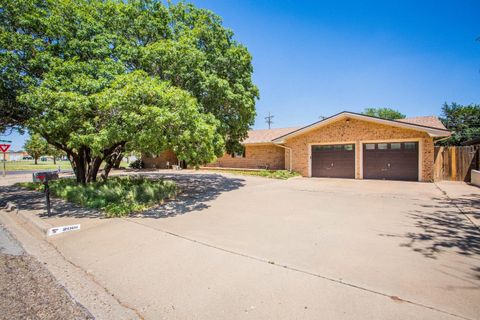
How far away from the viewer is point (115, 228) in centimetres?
591

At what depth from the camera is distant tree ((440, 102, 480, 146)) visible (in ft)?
89.6

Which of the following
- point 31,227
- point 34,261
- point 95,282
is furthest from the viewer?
point 31,227

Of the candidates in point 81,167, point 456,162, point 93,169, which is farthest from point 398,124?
point 81,167

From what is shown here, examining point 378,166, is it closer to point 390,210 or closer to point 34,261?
point 390,210

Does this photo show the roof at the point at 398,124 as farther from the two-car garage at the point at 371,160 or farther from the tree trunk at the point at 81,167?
the tree trunk at the point at 81,167

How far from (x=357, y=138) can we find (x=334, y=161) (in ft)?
7.18

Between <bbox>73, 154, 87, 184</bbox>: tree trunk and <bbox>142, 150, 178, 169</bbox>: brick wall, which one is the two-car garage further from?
<bbox>142, 150, 178, 169</bbox>: brick wall

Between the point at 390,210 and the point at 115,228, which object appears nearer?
the point at 115,228

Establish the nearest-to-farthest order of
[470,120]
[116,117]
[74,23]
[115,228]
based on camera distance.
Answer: [115,228] → [116,117] → [74,23] → [470,120]

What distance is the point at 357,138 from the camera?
15.9 m

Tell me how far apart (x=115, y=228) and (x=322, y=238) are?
496cm

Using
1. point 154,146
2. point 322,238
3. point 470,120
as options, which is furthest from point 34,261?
point 470,120

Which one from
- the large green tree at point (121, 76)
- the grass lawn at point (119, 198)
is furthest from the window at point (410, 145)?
the grass lawn at point (119, 198)

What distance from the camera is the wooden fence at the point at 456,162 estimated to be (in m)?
13.5
